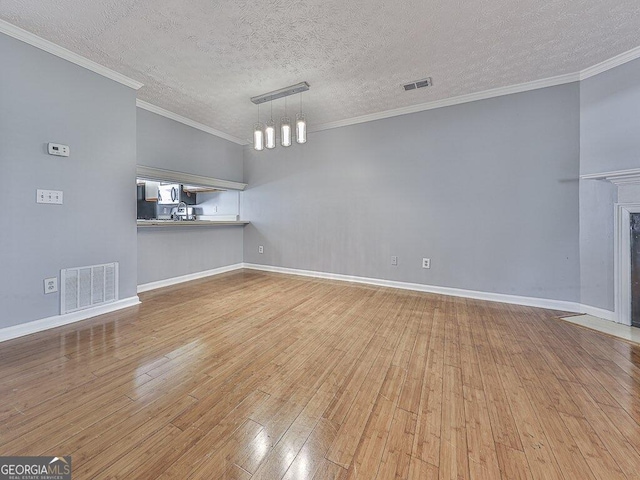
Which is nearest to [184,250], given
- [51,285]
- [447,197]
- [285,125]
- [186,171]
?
[186,171]

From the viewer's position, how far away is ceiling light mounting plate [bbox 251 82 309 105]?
3.05m

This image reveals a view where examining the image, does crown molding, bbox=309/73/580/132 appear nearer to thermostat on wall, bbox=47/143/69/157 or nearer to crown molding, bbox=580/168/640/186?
crown molding, bbox=580/168/640/186

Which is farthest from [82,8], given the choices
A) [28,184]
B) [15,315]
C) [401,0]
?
[15,315]

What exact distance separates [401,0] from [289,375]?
108 inches

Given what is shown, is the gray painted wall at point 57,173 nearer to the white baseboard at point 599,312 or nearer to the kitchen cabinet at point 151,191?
the kitchen cabinet at point 151,191

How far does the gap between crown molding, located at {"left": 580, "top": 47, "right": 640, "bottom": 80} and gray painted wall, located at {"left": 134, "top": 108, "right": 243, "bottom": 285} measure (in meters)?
5.04

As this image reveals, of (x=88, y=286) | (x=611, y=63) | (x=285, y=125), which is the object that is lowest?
(x=88, y=286)

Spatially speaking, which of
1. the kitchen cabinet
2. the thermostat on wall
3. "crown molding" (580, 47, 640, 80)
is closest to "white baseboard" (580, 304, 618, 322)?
"crown molding" (580, 47, 640, 80)

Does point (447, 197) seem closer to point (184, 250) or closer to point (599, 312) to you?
point (599, 312)

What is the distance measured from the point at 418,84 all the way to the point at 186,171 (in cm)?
356

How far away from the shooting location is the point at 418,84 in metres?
3.04

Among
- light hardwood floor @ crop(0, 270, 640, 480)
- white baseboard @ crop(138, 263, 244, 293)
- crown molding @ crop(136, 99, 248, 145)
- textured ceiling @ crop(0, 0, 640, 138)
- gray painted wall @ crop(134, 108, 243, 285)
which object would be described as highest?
crown molding @ crop(136, 99, 248, 145)

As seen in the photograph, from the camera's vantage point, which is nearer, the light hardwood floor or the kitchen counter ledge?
the light hardwood floor

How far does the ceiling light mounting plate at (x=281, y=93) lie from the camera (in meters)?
3.05
